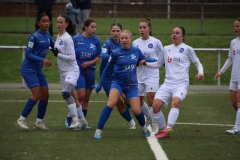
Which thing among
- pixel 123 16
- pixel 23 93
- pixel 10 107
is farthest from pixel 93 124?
pixel 123 16

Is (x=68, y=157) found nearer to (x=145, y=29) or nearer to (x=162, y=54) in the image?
(x=162, y=54)

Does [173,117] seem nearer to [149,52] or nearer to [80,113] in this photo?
[149,52]

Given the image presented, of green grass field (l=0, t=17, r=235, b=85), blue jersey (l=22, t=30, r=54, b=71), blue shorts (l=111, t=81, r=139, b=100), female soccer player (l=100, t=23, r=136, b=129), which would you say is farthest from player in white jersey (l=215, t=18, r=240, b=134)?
green grass field (l=0, t=17, r=235, b=85)

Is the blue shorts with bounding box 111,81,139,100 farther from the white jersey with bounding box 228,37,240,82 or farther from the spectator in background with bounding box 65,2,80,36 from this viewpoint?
the spectator in background with bounding box 65,2,80,36

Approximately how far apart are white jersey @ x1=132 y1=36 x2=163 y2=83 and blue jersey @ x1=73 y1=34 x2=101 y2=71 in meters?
0.81

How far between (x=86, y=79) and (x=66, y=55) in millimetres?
894

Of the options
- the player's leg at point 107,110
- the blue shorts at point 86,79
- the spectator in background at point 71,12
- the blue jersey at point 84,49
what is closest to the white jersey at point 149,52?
the blue jersey at point 84,49

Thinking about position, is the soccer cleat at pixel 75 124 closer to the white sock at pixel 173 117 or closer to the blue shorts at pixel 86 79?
the blue shorts at pixel 86 79

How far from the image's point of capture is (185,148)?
1023cm

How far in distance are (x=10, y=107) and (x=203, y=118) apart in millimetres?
4842

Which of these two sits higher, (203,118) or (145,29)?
(145,29)

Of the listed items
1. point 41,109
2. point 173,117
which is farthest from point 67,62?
point 173,117

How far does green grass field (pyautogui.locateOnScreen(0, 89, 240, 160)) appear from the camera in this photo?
380 inches

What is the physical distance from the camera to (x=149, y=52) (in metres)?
12.5
